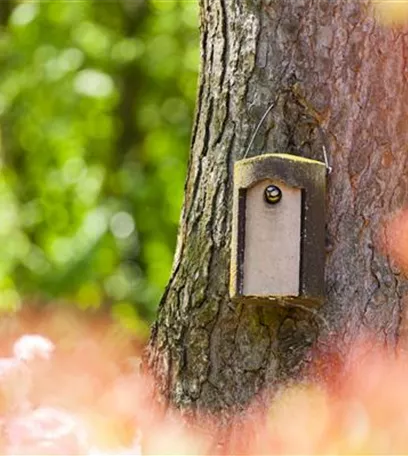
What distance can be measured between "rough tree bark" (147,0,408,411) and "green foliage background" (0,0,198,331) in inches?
153

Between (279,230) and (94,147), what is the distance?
583cm

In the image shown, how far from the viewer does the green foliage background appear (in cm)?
718

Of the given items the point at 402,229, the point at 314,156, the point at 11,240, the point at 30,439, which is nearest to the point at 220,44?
the point at 314,156

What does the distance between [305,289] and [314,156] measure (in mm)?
304

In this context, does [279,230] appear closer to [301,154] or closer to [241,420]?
[301,154]

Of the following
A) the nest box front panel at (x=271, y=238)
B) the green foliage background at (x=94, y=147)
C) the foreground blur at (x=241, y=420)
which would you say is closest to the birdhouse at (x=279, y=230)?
the nest box front panel at (x=271, y=238)

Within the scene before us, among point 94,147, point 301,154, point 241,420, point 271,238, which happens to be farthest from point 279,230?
point 94,147

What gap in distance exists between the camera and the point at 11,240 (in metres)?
7.86

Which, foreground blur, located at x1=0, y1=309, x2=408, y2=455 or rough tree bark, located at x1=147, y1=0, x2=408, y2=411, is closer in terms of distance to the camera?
foreground blur, located at x1=0, y1=309, x2=408, y2=455

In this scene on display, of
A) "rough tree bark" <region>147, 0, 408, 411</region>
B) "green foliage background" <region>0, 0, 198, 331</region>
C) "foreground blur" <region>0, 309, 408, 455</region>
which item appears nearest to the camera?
"foreground blur" <region>0, 309, 408, 455</region>

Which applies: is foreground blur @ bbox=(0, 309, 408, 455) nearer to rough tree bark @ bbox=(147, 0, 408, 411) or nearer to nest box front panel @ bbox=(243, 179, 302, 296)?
rough tree bark @ bbox=(147, 0, 408, 411)

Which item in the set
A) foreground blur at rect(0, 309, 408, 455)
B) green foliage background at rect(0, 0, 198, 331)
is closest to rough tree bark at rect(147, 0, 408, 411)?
foreground blur at rect(0, 309, 408, 455)

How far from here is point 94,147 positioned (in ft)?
27.2

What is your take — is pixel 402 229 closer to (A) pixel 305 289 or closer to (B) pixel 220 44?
(A) pixel 305 289
